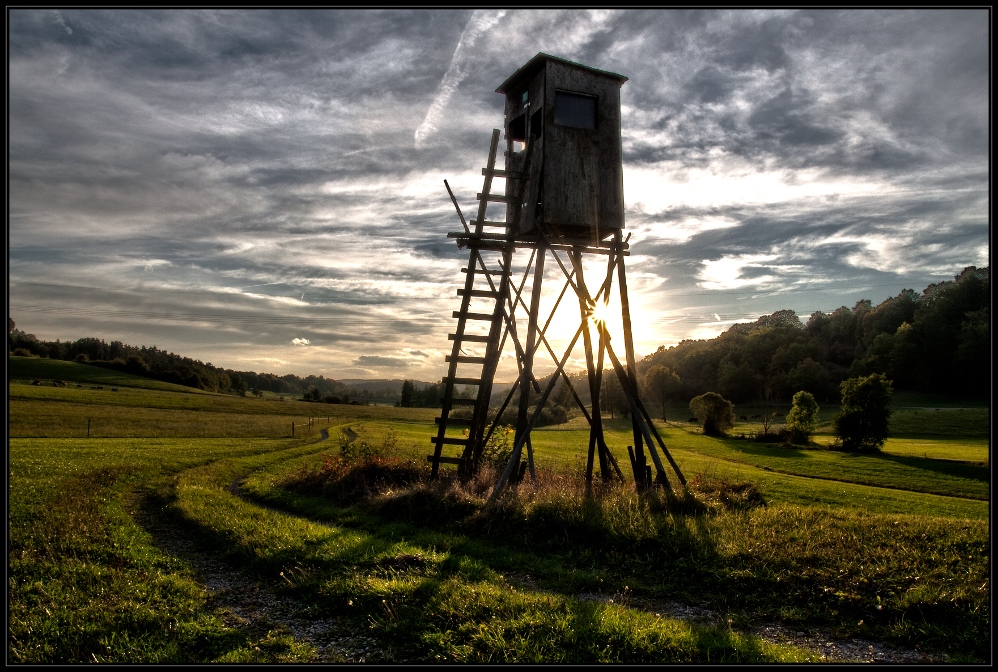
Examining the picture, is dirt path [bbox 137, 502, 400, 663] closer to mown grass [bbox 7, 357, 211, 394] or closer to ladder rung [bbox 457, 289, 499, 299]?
ladder rung [bbox 457, 289, 499, 299]

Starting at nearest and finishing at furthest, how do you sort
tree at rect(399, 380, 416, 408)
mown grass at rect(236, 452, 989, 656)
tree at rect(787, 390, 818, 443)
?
1. mown grass at rect(236, 452, 989, 656)
2. tree at rect(787, 390, 818, 443)
3. tree at rect(399, 380, 416, 408)

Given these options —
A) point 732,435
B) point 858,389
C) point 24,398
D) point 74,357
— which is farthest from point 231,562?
point 74,357

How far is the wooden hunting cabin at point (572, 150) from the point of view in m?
14.5

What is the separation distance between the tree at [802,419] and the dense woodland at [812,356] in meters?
22.6

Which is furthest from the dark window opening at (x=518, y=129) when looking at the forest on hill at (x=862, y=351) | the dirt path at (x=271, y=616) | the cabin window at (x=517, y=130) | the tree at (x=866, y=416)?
the forest on hill at (x=862, y=351)

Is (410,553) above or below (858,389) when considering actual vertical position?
below

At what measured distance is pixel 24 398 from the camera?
58000mm

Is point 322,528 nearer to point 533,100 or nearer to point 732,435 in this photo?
point 533,100

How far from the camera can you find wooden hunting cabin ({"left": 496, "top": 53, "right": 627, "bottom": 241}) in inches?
569

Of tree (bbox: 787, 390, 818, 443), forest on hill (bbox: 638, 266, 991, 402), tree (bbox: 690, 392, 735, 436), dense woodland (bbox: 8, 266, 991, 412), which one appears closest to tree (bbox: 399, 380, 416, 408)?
dense woodland (bbox: 8, 266, 991, 412)

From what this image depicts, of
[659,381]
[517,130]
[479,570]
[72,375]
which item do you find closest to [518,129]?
[517,130]

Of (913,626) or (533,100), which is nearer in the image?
(913,626)

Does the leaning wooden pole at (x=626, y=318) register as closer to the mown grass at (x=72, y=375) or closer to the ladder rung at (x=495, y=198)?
the ladder rung at (x=495, y=198)

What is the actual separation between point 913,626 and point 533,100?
44.6 ft
